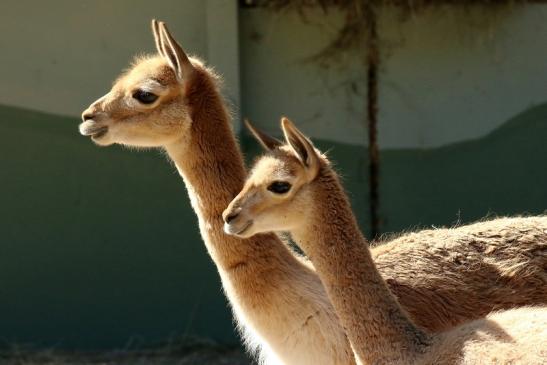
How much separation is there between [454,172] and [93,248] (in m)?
2.76

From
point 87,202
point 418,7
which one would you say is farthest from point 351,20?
point 87,202

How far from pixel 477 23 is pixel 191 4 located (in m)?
2.12

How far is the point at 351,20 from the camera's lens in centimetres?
850

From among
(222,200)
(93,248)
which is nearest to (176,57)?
(222,200)

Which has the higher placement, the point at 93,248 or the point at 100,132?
the point at 100,132

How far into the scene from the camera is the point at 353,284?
15.5 feet

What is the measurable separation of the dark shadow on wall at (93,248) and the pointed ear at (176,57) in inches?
111

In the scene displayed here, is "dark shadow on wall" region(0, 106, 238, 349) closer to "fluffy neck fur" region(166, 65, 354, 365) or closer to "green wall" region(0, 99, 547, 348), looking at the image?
"green wall" region(0, 99, 547, 348)

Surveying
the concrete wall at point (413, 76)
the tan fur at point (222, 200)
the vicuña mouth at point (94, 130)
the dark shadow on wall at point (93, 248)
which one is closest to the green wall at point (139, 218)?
the dark shadow on wall at point (93, 248)

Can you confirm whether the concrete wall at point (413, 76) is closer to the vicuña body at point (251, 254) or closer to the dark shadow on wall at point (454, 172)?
the dark shadow on wall at point (454, 172)

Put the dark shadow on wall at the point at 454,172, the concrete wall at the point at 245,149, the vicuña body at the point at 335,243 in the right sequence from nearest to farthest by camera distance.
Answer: the vicuña body at the point at 335,243
the concrete wall at the point at 245,149
the dark shadow on wall at the point at 454,172

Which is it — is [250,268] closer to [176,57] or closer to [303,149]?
[303,149]

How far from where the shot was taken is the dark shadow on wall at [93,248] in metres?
8.59

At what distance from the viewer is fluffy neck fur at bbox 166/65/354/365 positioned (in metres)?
5.34
